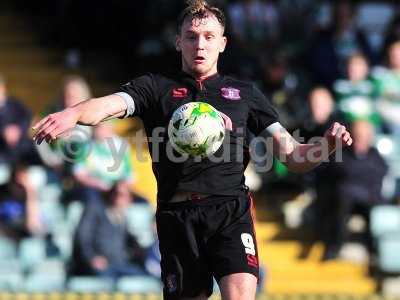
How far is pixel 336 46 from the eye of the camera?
14.2 meters

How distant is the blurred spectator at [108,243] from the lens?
1191 centimetres

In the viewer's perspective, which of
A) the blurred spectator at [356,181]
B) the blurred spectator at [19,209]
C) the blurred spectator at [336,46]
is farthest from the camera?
the blurred spectator at [336,46]

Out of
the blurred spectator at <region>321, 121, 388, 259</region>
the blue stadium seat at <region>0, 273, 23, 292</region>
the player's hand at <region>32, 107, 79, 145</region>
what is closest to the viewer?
the player's hand at <region>32, 107, 79, 145</region>

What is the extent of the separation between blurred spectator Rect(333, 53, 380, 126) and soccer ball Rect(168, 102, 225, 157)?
6183mm

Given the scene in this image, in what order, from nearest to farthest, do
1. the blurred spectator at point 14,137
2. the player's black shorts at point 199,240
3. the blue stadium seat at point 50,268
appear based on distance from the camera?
the player's black shorts at point 199,240 → the blue stadium seat at point 50,268 → the blurred spectator at point 14,137

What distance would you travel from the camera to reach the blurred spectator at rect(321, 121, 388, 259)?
12539 millimetres

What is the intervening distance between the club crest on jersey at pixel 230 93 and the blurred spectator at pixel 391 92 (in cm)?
624

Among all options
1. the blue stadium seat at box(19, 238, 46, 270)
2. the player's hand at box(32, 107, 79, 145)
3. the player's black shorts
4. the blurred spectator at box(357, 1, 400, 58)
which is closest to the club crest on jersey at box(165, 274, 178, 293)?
the player's black shorts

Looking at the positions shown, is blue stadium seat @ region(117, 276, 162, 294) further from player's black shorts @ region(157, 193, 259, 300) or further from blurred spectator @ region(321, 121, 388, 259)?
player's black shorts @ region(157, 193, 259, 300)

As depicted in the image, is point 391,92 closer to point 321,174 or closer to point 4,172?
point 321,174

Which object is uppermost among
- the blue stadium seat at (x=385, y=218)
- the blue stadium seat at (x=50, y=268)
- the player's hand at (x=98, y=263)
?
the blue stadium seat at (x=385, y=218)

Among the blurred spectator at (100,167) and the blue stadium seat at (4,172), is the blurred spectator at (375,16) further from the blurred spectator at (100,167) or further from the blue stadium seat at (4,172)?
the blue stadium seat at (4,172)

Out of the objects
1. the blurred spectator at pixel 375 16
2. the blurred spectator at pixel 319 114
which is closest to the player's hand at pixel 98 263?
the blurred spectator at pixel 319 114

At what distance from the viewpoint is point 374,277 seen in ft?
41.3
